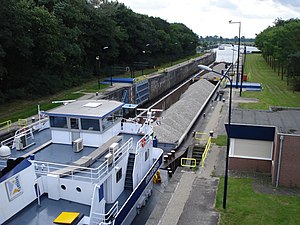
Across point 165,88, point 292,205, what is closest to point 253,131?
point 292,205

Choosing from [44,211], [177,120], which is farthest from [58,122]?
[177,120]

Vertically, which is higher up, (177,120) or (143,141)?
(143,141)

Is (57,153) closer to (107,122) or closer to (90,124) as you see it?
(90,124)

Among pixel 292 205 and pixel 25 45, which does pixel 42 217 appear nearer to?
pixel 292 205

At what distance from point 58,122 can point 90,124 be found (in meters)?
1.91

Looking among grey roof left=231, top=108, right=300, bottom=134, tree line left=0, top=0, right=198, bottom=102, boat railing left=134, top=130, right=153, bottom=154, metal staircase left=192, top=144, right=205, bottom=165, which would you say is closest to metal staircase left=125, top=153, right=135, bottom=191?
boat railing left=134, top=130, right=153, bottom=154

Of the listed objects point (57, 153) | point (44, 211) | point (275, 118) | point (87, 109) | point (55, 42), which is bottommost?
point (44, 211)

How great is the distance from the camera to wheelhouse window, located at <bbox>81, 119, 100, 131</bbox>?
1841cm

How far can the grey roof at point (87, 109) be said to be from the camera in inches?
718

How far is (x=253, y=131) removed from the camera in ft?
72.4

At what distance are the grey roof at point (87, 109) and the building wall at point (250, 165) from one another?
29.8 feet

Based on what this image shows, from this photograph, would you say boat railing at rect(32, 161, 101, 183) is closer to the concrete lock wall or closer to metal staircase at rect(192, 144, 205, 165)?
metal staircase at rect(192, 144, 205, 165)

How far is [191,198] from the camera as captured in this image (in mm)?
19125

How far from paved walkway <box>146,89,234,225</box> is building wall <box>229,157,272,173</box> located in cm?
96
